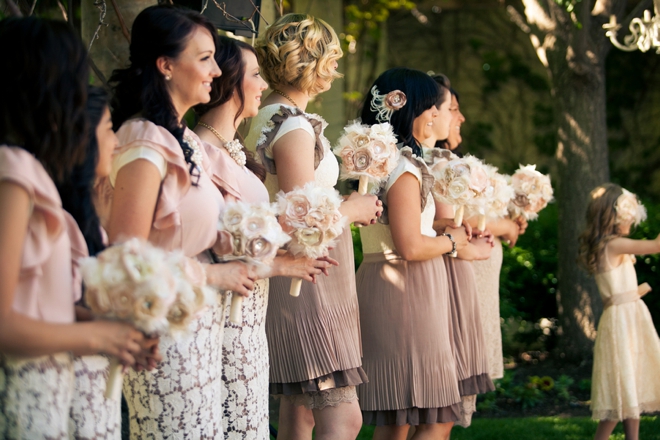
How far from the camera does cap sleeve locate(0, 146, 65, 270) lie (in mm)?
1898

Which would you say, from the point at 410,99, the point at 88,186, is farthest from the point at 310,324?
the point at 88,186

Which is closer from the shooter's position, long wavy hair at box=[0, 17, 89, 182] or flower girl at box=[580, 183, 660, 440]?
long wavy hair at box=[0, 17, 89, 182]

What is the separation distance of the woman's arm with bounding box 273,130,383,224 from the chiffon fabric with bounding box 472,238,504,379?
6.25 ft

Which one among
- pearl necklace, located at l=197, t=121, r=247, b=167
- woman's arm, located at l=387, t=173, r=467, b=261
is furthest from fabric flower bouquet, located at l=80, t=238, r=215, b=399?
woman's arm, located at l=387, t=173, r=467, b=261

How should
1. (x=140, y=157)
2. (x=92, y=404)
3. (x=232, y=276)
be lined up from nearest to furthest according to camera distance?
(x=92, y=404), (x=140, y=157), (x=232, y=276)

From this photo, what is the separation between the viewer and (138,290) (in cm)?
196

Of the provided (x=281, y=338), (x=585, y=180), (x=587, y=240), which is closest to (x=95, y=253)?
(x=281, y=338)

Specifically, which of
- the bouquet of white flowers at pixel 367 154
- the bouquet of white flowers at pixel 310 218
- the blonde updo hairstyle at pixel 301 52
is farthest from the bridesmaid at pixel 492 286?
the bouquet of white flowers at pixel 310 218

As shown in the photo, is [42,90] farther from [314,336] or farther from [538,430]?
[538,430]

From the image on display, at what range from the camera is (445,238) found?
3.97 meters

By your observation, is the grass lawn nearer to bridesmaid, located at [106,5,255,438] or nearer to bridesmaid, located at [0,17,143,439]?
bridesmaid, located at [106,5,255,438]

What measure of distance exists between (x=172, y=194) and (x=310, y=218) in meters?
0.53

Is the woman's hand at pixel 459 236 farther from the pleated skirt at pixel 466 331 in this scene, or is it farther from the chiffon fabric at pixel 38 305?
the chiffon fabric at pixel 38 305

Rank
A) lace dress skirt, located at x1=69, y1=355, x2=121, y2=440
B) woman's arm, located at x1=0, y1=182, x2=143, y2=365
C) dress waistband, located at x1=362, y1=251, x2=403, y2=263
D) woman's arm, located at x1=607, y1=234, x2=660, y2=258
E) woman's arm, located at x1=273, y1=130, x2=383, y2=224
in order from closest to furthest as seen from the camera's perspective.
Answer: woman's arm, located at x1=0, y1=182, x2=143, y2=365 < lace dress skirt, located at x1=69, y1=355, x2=121, y2=440 < woman's arm, located at x1=273, y1=130, x2=383, y2=224 < dress waistband, located at x1=362, y1=251, x2=403, y2=263 < woman's arm, located at x1=607, y1=234, x2=660, y2=258
